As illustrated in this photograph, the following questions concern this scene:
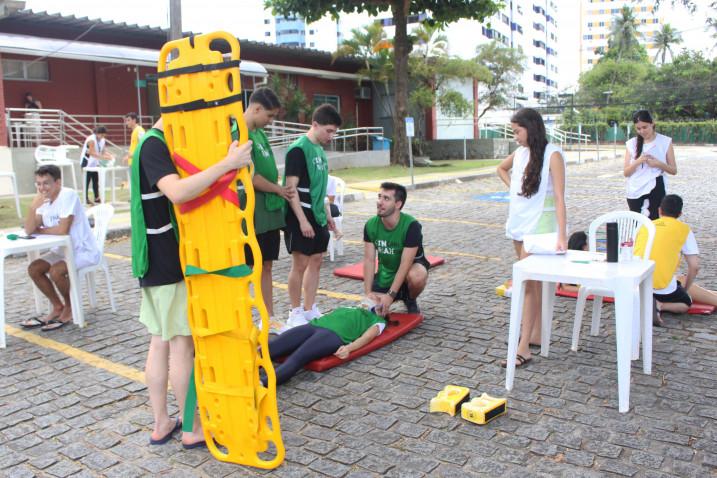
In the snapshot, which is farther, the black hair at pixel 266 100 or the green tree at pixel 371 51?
the green tree at pixel 371 51

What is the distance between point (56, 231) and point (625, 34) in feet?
296

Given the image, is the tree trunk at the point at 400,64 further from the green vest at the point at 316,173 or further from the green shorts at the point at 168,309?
the green shorts at the point at 168,309

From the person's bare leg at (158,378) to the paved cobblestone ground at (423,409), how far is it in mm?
128

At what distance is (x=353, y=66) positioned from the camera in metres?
30.0

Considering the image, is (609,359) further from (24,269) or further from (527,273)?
(24,269)

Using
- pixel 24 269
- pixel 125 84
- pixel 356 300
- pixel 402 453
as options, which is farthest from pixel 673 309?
pixel 125 84

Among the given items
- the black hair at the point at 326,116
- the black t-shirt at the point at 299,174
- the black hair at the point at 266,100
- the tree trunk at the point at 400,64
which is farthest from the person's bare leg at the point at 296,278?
the tree trunk at the point at 400,64

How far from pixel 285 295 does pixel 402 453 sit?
3578 mm

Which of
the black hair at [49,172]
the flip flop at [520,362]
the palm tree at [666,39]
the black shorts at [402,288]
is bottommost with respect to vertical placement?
the flip flop at [520,362]

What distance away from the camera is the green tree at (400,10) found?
1997 centimetres

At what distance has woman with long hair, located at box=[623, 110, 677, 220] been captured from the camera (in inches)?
265

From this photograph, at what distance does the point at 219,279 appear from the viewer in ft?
10.1

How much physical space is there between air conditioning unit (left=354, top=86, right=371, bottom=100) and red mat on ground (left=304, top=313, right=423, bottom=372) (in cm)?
2669

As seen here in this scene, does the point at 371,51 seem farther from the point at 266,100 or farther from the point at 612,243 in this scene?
the point at 612,243
